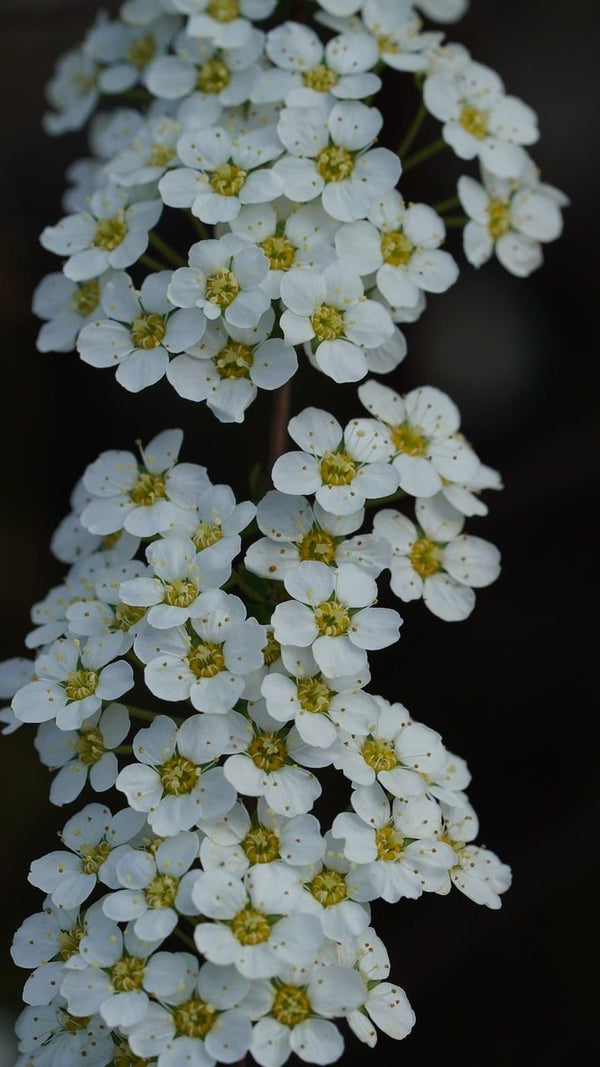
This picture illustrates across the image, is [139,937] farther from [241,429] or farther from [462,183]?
[241,429]

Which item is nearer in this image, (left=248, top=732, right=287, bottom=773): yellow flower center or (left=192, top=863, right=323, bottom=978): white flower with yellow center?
(left=192, top=863, right=323, bottom=978): white flower with yellow center

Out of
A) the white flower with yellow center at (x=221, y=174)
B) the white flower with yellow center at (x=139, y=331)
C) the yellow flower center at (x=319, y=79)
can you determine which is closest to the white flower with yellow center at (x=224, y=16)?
the yellow flower center at (x=319, y=79)

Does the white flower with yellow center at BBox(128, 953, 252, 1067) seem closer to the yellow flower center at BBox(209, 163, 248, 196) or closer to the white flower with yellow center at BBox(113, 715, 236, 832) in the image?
the white flower with yellow center at BBox(113, 715, 236, 832)

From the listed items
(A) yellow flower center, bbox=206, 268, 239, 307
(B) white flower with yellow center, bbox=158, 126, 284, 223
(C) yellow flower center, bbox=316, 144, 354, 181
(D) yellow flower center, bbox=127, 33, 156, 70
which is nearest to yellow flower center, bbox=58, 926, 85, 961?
(A) yellow flower center, bbox=206, 268, 239, 307

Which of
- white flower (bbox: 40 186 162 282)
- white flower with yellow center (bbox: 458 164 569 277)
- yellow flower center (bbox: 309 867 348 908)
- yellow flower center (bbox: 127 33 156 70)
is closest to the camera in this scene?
yellow flower center (bbox: 309 867 348 908)

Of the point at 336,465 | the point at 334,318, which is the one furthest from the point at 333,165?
the point at 336,465
